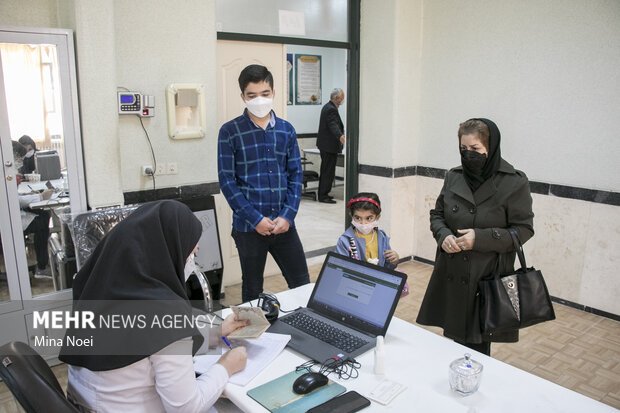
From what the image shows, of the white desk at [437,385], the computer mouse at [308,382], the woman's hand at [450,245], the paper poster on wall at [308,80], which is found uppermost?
the paper poster on wall at [308,80]

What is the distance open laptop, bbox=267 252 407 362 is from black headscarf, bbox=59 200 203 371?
0.50m

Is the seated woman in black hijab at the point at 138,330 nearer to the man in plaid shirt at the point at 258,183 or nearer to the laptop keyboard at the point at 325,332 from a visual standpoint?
the laptop keyboard at the point at 325,332

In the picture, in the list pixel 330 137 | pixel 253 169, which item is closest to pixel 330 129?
pixel 330 137

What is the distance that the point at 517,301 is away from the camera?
207cm

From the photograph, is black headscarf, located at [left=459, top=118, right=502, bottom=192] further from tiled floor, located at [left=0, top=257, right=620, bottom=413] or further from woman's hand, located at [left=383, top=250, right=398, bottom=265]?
tiled floor, located at [left=0, top=257, right=620, bottom=413]

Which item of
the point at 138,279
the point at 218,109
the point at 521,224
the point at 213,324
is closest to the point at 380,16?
the point at 218,109

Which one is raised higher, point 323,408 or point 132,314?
point 132,314

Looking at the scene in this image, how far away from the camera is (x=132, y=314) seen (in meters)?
1.24

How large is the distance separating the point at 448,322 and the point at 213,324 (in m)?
1.06

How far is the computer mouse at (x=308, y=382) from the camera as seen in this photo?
140 cm

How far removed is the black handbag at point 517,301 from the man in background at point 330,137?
4.34 metres

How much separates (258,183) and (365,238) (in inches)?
25.5

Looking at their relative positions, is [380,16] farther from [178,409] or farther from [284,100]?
[178,409]

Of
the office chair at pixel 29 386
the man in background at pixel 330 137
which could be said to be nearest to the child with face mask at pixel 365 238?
the office chair at pixel 29 386
